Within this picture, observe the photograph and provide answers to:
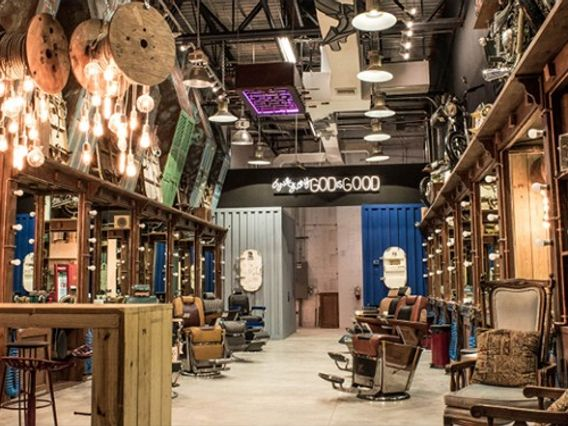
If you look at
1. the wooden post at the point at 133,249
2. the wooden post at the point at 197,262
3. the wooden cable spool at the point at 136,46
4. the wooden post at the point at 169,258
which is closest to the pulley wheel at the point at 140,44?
the wooden cable spool at the point at 136,46

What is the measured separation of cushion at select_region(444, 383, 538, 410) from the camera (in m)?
3.66

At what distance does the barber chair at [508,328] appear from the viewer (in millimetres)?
3752

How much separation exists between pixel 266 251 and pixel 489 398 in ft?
34.9

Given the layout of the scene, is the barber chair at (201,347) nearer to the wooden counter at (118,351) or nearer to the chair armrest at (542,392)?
the wooden counter at (118,351)

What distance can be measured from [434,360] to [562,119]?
224 inches

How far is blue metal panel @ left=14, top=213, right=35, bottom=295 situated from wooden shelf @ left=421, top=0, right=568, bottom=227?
21.7 feet

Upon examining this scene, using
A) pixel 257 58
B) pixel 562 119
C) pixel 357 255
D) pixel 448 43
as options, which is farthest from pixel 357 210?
pixel 562 119

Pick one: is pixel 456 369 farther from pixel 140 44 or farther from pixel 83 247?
pixel 83 247

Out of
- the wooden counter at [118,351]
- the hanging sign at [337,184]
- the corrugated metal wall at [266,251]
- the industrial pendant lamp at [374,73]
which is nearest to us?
the wooden counter at [118,351]

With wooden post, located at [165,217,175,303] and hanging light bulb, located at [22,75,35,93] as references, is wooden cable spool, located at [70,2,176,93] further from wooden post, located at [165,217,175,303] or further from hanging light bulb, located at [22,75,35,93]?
wooden post, located at [165,217,175,303]

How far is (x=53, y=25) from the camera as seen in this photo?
13.8 feet

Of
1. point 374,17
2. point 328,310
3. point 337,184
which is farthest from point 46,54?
point 328,310

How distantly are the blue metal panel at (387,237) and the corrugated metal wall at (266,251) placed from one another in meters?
1.88

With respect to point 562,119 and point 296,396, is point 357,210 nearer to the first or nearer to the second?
point 296,396
